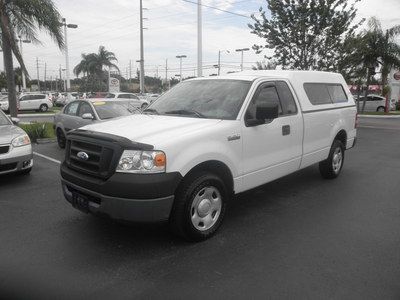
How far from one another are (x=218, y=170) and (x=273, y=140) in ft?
3.72

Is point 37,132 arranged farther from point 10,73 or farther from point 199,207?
point 199,207

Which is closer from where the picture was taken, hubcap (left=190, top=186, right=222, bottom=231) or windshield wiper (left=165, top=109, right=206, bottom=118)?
hubcap (left=190, top=186, right=222, bottom=231)

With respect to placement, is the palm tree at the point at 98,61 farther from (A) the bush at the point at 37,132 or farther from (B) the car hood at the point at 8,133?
(B) the car hood at the point at 8,133

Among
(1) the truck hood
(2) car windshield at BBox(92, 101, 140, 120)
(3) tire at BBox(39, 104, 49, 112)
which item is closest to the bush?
(2) car windshield at BBox(92, 101, 140, 120)

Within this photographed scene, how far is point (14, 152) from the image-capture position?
6.84 meters

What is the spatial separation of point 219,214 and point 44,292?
2.03 meters

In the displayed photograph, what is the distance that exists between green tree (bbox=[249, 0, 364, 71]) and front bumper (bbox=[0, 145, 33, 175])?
14.3 m

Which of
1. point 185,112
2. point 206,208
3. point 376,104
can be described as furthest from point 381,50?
point 206,208

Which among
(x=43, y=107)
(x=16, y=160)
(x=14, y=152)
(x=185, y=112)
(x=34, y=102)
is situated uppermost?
(x=185, y=112)

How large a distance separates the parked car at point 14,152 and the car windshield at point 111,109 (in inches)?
104

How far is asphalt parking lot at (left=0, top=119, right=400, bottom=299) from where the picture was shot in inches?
133

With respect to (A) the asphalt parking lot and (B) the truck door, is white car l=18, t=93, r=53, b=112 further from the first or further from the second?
(B) the truck door

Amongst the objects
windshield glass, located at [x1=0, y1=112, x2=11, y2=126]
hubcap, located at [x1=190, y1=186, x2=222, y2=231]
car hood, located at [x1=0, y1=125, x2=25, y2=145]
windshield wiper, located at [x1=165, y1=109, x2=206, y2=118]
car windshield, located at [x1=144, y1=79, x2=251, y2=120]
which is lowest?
hubcap, located at [x1=190, y1=186, x2=222, y2=231]

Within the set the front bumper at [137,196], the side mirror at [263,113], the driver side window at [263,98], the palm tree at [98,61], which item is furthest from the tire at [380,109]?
the palm tree at [98,61]
